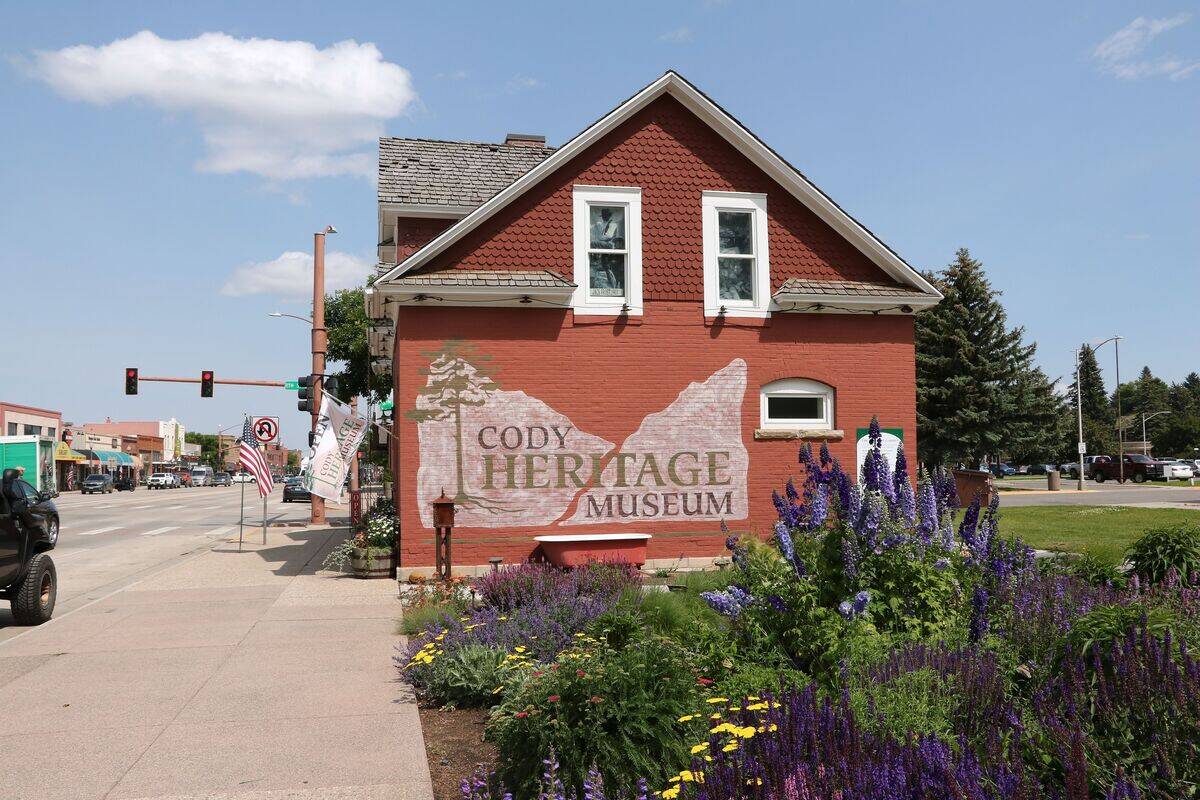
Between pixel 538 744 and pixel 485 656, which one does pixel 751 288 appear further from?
pixel 538 744

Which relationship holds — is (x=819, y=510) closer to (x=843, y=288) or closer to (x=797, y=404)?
(x=797, y=404)

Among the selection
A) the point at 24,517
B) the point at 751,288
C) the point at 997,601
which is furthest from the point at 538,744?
the point at 751,288

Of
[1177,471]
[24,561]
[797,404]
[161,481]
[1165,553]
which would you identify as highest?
[797,404]

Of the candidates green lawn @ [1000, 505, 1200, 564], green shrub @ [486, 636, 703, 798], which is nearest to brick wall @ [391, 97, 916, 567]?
green lawn @ [1000, 505, 1200, 564]

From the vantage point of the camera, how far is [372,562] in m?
14.6

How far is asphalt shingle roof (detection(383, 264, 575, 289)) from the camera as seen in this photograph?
45.8ft

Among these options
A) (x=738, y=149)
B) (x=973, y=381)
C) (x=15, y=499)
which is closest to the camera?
(x=15, y=499)

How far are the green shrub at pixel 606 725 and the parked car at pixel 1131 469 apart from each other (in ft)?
201

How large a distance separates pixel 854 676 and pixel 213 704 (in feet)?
16.3

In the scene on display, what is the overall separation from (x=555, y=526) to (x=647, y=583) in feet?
7.23

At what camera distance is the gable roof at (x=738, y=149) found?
14.3m

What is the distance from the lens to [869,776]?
337cm

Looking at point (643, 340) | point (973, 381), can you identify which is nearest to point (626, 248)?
point (643, 340)

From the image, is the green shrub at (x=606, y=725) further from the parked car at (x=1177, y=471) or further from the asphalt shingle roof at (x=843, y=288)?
the parked car at (x=1177, y=471)
